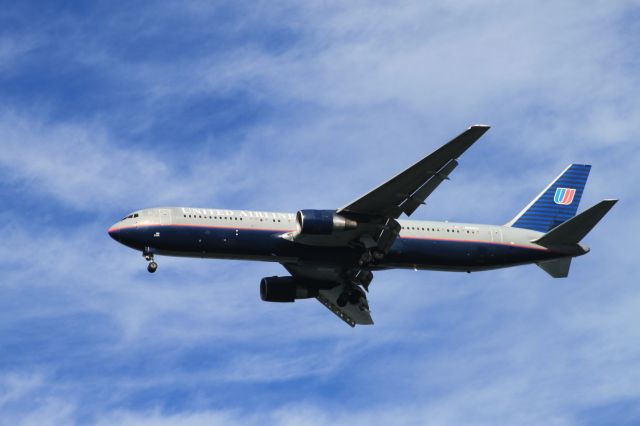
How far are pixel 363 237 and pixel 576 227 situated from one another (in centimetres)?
1242

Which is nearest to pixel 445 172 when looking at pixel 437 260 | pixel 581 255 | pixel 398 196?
pixel 398 196

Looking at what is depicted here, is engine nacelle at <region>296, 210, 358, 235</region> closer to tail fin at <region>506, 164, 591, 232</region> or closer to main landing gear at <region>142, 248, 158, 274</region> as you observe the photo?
main landing gear at <region>142, 248, 158, 274</region>

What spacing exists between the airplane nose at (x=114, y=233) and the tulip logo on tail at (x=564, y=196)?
26990 millimetres

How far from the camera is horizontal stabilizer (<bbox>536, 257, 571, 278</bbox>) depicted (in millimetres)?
70438

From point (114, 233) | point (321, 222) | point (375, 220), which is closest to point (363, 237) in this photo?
point (375, 220)

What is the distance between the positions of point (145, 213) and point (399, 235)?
1413cm

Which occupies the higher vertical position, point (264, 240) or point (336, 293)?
point (336, 293)

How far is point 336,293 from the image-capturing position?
74750mm

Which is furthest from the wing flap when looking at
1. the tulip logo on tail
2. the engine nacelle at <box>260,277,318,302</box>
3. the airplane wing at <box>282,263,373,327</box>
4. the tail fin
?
the tulip logo on tail

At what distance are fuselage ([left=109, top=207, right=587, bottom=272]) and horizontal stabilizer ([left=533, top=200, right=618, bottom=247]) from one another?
3.44 meters

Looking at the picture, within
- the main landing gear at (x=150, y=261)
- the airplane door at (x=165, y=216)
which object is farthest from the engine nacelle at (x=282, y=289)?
the airplane door at (x=165, y=216)

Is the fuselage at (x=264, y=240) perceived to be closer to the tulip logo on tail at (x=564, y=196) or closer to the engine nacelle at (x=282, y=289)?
the engine nacelle at (x=282, y=289)

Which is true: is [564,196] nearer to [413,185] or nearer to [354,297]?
[354,297]

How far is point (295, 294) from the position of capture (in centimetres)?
7269
